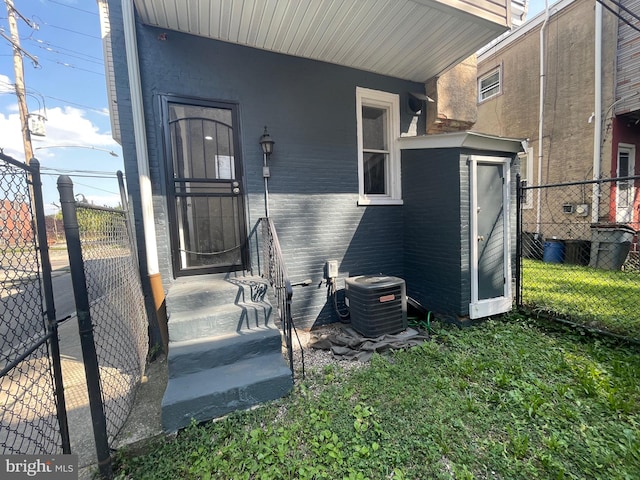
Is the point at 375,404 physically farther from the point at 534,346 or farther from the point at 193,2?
the point at 193,2

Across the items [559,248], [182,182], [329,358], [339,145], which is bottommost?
[329,358]

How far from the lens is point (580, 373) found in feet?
8.13

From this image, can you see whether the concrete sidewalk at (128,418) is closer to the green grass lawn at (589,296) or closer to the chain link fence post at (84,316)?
the chain link fence post at (84,316)

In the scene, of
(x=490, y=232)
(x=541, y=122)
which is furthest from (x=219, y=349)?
(x=541, y=122)

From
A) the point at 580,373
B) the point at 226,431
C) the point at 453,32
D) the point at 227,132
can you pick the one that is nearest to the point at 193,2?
the point at 227,132

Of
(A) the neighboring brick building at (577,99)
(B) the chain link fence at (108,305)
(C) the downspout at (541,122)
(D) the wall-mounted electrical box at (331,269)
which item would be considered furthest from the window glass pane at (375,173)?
(C) the downspout at (541,122)

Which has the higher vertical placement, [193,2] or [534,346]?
[193,2]

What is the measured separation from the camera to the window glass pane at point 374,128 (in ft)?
14.1

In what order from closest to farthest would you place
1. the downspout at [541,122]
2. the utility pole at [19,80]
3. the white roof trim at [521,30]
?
the white roof trim at [521,30] → the downspout at [541,122] → the utility pole at [19,80]

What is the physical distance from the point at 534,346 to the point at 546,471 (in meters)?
1.71

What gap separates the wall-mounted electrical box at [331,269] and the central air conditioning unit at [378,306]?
0.42 m

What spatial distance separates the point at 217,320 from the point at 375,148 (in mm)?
3347

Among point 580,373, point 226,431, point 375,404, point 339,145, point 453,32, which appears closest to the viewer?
point 226,431

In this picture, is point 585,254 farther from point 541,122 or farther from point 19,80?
point 19,80
